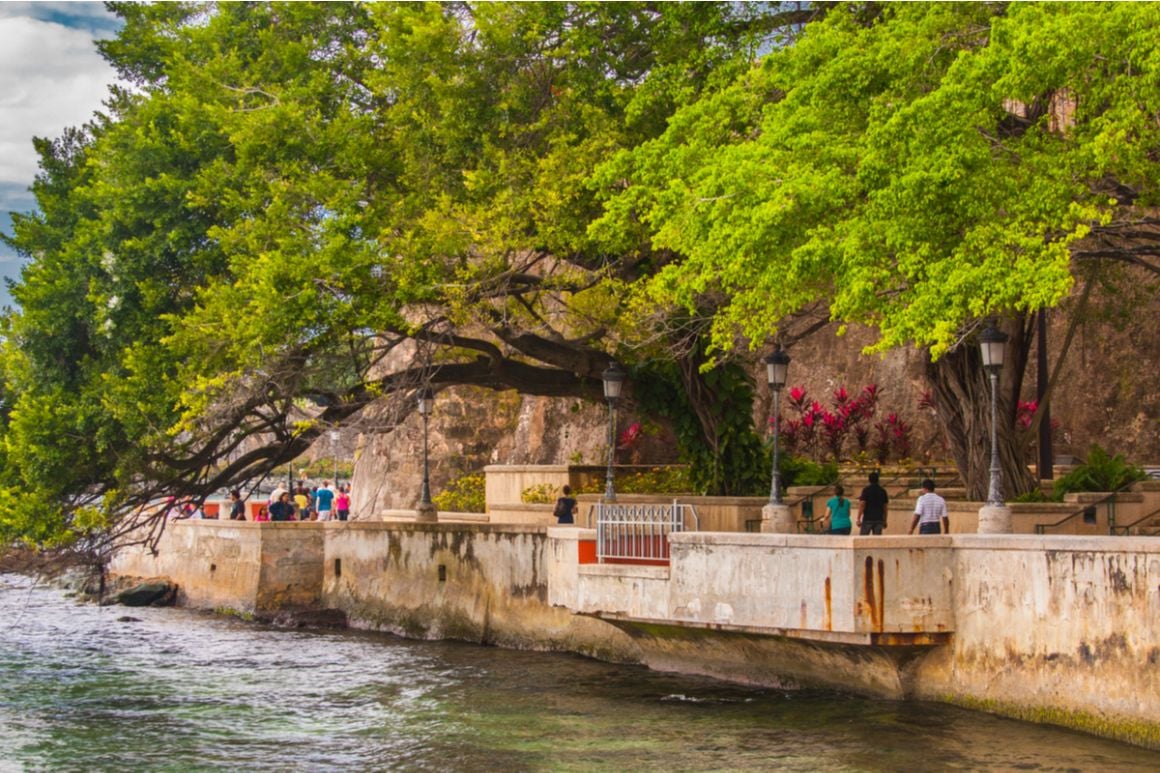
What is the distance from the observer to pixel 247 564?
122 feet

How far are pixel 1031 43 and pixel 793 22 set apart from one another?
951cm

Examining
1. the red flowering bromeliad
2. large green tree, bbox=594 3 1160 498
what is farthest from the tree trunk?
the red flowering bromeliad

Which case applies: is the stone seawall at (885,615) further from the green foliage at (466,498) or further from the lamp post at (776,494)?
the green foliage at (466,498)

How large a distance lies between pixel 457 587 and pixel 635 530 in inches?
306

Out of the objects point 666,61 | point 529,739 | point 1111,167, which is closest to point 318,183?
point 666,61

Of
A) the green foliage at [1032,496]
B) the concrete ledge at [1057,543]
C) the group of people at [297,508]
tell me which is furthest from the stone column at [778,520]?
the group of people at [297,508]

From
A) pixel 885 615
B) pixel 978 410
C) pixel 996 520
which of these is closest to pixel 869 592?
pixel 885 615

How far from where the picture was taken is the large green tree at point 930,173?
1931cm

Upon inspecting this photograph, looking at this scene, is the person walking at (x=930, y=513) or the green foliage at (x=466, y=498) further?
the green foliage at (x=466, y=498)

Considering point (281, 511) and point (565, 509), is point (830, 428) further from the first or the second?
point (281, 511)

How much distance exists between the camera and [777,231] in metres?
21.2

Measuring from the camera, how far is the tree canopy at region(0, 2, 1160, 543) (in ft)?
68.0

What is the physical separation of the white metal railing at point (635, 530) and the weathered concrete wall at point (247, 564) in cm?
1330

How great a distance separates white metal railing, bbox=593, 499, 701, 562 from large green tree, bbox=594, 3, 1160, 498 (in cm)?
275
